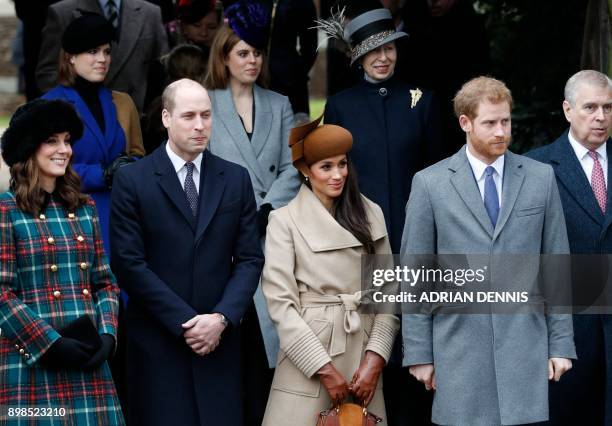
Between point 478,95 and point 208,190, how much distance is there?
152 centimetres

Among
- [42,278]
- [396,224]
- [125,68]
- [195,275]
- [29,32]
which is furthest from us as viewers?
[29,32]

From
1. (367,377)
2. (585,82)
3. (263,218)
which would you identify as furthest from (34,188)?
(585,82)

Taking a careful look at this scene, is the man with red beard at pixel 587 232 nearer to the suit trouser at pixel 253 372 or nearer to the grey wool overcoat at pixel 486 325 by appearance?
the grey wool overcoat at pixel 486 325

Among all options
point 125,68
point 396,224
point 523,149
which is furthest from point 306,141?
point 523,149

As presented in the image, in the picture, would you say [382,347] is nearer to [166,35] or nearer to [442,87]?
[442,87]

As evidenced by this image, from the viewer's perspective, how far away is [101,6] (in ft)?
30.0

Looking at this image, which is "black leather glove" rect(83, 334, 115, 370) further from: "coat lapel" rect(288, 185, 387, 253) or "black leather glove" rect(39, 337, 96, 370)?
"coat lapel" rect(288, 185, 387, 253)

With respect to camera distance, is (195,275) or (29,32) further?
(29,32)

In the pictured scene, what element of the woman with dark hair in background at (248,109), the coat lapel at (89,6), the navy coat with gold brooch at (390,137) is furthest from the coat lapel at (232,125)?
the coat lapel at (89,6)

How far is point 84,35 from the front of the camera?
26.0ft

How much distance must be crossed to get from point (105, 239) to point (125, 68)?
5.92ft

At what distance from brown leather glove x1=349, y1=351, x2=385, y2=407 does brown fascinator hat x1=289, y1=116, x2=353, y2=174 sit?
43.3 inches

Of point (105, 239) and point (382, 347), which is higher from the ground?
point (105, 239)

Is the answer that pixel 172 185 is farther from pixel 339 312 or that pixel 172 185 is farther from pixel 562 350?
pixel 562 350
